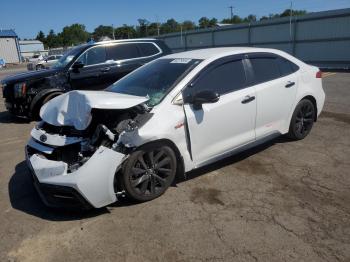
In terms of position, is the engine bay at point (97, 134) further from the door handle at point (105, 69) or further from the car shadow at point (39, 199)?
the door handle at point (105, 69)

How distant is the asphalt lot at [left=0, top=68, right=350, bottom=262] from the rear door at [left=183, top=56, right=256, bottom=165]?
1.39 ft

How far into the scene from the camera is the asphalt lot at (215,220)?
10.5 feet

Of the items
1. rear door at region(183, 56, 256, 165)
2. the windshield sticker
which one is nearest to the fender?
the windshield sticker

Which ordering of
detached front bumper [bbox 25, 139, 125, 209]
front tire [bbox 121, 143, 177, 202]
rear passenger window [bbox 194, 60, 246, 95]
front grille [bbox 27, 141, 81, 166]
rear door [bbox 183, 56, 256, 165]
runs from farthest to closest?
1. rear passenger window [bbox 194, 60, 246, 95]
2. rear door [bbox 183, 56, 256, 165]
3. front grille [bbox 27, 141, 81, 166]
4. front tire [bbox 121, 143, 177, 202]
5. detached front bumper [bbox 25, 139, 125, 209]

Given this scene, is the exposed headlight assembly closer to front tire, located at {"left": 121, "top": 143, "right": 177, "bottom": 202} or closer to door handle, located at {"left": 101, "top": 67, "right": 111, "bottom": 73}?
door handle, located at {"left": 101, "top": 67, "right": 111, "bottom": 73}

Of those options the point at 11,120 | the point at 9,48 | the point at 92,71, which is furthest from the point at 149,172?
the point at 9,48

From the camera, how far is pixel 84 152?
12.4 feet

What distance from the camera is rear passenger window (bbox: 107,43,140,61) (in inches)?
365

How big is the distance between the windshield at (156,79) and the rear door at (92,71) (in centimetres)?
394

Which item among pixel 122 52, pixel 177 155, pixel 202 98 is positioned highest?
pixel 122 52

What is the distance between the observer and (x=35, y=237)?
3.54 m

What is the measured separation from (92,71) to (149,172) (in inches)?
223

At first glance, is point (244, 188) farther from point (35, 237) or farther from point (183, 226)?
point (35, 237)

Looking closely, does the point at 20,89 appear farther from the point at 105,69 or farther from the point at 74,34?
the point at 74,34
